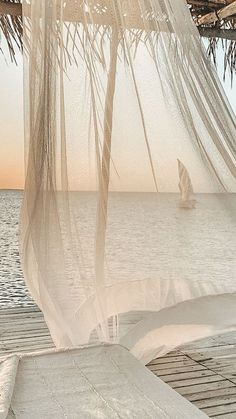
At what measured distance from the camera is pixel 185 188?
6.70 ft

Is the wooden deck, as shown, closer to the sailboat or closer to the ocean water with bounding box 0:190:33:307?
the sailboat

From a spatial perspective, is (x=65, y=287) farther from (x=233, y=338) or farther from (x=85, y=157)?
(x=233, y=338)

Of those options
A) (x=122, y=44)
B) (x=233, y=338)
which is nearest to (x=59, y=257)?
(x=122, y=44)

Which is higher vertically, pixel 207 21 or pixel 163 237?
pixel 207 21

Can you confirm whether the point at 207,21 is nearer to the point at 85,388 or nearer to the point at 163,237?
the point at 163,237

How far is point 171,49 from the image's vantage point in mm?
1945

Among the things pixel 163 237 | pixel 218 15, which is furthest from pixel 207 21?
pixel 163 237

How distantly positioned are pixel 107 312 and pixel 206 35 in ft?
4.80

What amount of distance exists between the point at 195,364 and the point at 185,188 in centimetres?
74

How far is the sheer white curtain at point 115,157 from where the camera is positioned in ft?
6.35

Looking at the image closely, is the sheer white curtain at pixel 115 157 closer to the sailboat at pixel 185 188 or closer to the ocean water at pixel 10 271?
the sailboat at pixel 185 188

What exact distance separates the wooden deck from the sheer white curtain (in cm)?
35

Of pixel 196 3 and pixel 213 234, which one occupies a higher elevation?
pixel 196 3

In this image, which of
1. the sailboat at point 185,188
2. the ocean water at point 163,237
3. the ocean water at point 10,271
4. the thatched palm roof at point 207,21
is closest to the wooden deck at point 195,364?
the ocean water at point 163,237
